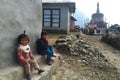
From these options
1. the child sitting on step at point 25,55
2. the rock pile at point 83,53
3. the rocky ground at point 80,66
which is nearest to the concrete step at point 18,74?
the child sitting on step at point 25,55

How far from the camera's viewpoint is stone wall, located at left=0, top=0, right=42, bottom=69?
5.18 m

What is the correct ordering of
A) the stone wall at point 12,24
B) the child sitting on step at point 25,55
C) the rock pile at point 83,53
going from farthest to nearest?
the rock pile at point 83,53 → the child sitting on step at point 25,55 → the stone wall at point 12,24

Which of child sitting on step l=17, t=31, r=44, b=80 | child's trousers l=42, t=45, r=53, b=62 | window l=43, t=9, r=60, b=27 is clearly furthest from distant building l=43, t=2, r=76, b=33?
child sitting on step l=17, t=31, r=44, b=80

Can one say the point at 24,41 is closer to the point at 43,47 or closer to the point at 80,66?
the point at 43,47

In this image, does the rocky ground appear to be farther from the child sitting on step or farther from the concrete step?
the child sitting on step

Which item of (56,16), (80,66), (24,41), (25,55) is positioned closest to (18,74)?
(25,55)

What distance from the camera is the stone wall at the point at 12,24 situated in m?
5.18

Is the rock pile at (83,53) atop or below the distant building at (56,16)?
below

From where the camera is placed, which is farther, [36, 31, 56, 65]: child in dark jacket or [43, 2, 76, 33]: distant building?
[43, 2, 76, 33]: distant building

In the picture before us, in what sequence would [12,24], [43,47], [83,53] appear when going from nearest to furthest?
1. [12,24]
2. [43,47]
3. [83,53]

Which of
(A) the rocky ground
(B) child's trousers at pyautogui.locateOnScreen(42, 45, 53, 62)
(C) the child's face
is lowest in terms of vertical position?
(A) the rocky ground

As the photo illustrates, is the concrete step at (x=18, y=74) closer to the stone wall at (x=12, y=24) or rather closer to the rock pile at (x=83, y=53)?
the stone wall at (x=12, y=24)

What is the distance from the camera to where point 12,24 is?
560cm

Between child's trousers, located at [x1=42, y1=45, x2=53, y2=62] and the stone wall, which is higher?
the stone wall
